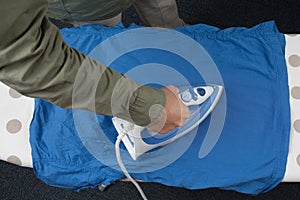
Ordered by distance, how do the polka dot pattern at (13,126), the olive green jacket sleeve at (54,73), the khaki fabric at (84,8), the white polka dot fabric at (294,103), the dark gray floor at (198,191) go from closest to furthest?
the olive green jacket sleeve at (54,73)
the khaki fabric at (84,8)
the white polka dot fabric at (294,103)
the polka dot pattern at (13,126)
the dark gray floor at (198,191)

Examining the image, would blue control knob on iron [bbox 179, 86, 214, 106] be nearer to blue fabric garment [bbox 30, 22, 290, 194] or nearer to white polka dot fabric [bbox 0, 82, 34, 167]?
blue fabric garment [bbox 30, 22, 290, 194]

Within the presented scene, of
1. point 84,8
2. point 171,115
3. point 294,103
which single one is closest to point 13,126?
point 84,8

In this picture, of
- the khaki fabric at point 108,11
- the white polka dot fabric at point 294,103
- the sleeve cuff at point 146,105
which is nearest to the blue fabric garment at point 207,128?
the white polka dot fabric at point 294,103

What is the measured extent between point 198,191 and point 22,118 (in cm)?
71

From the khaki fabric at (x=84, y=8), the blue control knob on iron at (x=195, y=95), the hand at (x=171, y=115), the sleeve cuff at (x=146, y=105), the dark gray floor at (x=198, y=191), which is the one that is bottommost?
the dark gray floor at (x=198, y=191)

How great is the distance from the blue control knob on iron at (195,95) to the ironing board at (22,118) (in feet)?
0.81

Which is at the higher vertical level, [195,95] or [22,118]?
[195,95]

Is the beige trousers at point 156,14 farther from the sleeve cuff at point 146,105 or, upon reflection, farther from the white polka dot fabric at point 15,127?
the sleeve cuff at point 146,105

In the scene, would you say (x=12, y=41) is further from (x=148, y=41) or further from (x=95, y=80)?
(x=148, y=41)

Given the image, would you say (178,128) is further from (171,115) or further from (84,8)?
(84,8)

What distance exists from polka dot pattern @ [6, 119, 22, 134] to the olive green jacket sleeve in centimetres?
51

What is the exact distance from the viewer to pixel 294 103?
1.10 m

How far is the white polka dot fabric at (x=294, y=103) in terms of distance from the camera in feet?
3.44

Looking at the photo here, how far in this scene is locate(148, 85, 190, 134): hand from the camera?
0.84 meters
